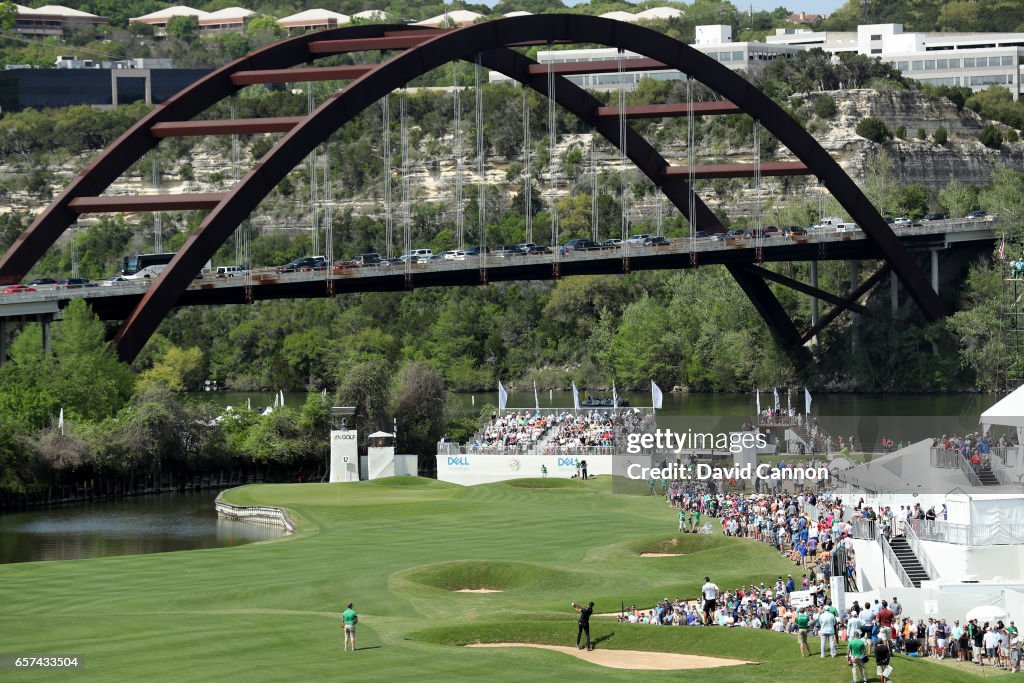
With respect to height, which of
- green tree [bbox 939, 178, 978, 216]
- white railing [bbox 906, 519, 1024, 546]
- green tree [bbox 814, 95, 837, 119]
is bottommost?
white railing [bbox 906, 519, 1024, 546]

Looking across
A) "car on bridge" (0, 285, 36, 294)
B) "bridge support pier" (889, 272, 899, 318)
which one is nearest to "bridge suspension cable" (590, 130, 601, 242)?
"bridge support pier" (889, 272, 899, 318)

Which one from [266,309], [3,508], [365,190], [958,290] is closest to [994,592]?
[3,508]

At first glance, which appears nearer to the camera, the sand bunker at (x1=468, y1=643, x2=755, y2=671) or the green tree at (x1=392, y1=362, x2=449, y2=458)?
the sand bunker at (x1=468, y1=643, x2=755, y2=671)

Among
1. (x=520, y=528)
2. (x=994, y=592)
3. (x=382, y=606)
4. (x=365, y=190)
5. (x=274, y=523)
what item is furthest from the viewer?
(x=365, y=190)

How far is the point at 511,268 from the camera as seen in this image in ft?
360

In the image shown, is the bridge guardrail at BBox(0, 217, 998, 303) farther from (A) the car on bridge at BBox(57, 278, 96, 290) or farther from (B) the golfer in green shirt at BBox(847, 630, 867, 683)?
(B) the golfer in green shirt at BBox(847, 630, 867, 683)

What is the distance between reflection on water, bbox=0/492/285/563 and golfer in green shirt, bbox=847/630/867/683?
33.3m

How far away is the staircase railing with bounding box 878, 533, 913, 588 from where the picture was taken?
46.3 metres

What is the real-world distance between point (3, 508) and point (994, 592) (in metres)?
47.6

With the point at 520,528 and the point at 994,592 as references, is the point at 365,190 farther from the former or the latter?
the point at 994,592

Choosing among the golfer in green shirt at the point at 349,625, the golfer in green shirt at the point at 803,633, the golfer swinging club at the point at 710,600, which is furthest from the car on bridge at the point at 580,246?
the golfer in green shirt at the point at 803,633

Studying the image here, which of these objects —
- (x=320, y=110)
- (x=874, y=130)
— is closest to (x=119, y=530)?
(x=320, y=110)

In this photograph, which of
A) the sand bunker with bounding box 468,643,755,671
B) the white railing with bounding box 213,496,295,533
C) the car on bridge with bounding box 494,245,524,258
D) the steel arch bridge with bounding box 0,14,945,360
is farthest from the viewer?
the car on bridge with bounding box 494,245,524,258

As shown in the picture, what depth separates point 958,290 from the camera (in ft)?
433
